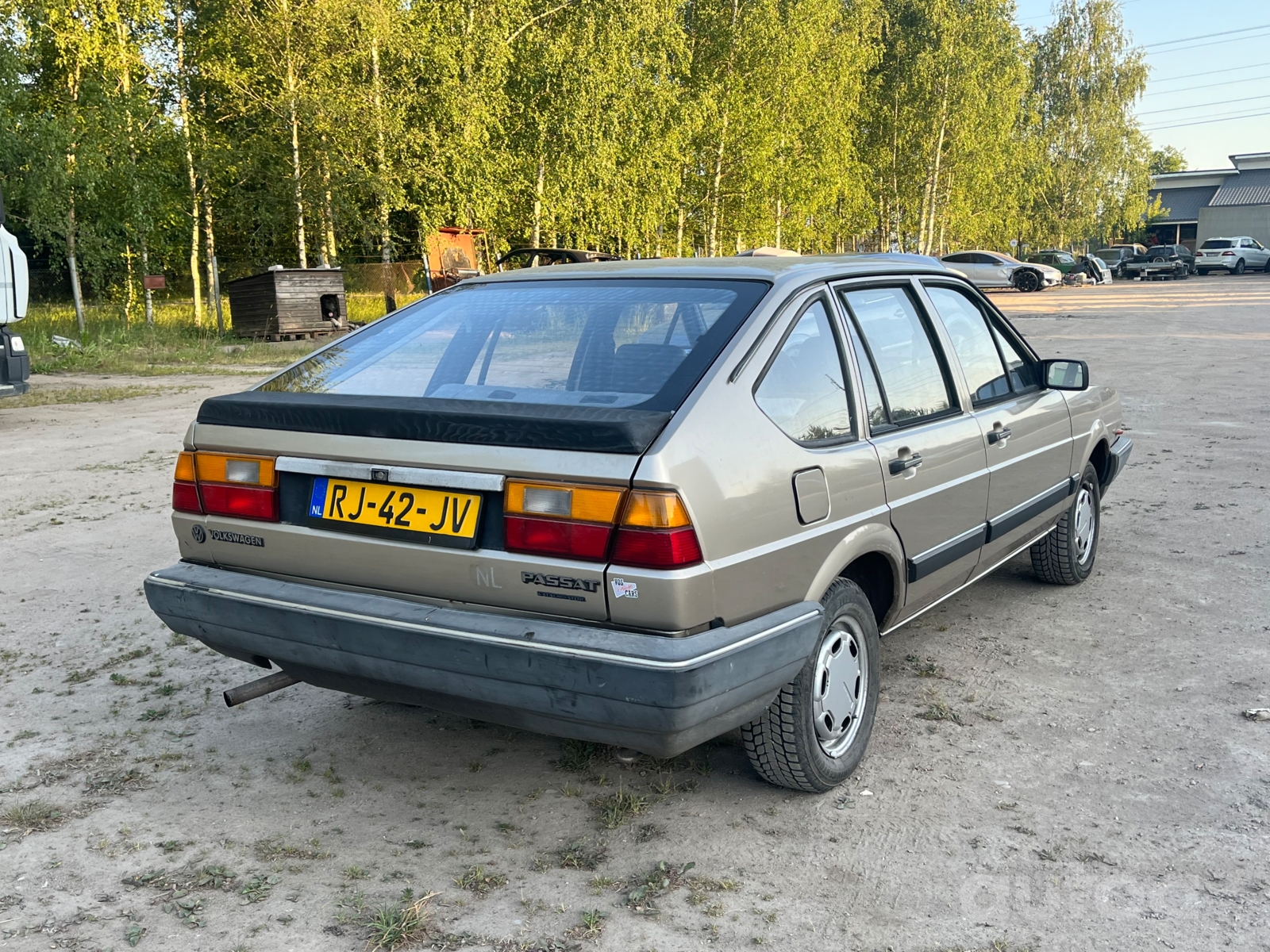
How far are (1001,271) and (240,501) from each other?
4155 cm

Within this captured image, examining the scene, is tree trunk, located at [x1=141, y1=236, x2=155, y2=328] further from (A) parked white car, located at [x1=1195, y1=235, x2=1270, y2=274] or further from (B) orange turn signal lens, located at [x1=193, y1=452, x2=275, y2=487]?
(A) parked white car, located at [x1=1195, y1=235, x2=1270, y2=274]

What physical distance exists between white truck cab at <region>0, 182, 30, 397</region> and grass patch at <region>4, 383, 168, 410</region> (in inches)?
70.8

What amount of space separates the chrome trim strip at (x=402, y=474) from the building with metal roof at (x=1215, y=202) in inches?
3100

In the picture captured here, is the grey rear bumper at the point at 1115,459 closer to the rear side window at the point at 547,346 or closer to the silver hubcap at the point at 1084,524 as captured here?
the silver hubcap at the point at 1084,524

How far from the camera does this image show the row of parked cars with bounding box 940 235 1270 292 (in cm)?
4125

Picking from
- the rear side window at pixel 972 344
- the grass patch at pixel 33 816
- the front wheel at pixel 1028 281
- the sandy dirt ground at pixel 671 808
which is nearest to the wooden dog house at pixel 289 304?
the sandy dirt ground at pixel 671 808

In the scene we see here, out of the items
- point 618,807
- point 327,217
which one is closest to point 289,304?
point 327,217

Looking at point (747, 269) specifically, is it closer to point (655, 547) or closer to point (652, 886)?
point (655, 547)

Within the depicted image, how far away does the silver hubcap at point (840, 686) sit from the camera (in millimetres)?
3186

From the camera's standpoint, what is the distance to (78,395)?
13.5 metres

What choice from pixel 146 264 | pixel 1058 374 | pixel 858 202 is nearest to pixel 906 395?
pixel 1058 374

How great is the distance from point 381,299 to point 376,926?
31198mm

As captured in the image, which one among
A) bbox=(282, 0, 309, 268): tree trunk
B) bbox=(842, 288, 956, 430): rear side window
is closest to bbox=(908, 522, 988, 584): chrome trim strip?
bbox=(842, 288, 956, 430): rear side window

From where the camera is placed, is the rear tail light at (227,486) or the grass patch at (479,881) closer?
the grass patch at (479,881)
